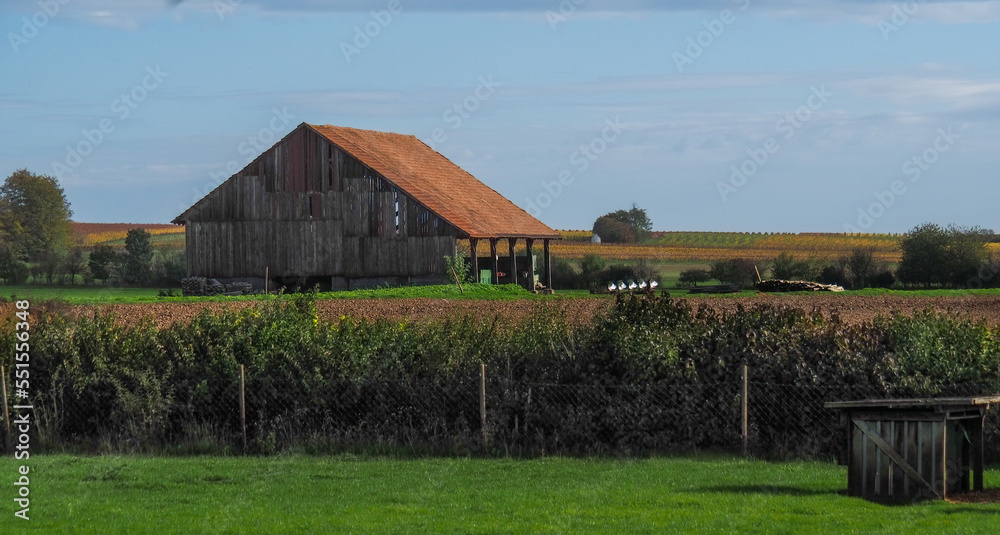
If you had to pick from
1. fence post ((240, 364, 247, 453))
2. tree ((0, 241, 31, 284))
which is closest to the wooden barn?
tree ((0, 241, 31, 284))

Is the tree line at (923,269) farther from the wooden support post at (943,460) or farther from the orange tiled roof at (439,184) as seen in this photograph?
the wooden support post at (943,460)

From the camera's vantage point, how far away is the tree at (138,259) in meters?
65.2

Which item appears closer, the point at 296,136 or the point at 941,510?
the point at 941,510

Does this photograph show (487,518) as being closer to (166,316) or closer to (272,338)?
(272,338)

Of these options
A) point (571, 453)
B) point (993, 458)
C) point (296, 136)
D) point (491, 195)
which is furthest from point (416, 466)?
point (491, 195)

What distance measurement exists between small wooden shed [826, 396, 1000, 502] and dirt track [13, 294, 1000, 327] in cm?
1927

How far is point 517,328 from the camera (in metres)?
18.6

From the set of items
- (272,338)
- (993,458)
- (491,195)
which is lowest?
(993,458)

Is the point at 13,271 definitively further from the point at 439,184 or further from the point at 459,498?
the point at 459,498

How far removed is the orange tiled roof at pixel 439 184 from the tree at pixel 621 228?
5244 centimetres

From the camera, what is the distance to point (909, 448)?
502 inches

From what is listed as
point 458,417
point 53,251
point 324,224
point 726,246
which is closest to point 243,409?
point 458,417

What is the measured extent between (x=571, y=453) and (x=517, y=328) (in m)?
2.86

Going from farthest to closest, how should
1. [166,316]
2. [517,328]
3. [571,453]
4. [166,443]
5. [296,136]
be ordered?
[296,136]
[166,316]
[517,328]
[166,443]
[571,453]
